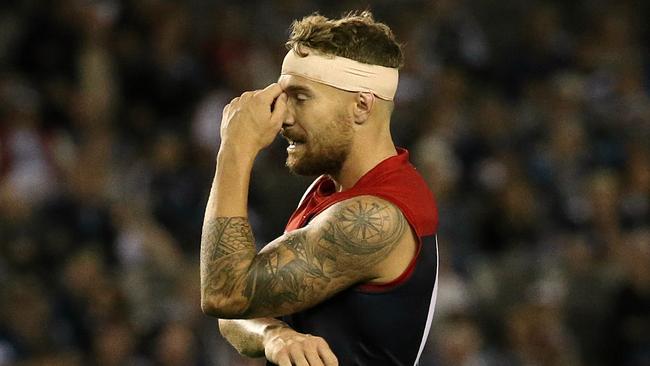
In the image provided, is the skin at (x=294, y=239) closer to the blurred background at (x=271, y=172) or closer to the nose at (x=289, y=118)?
the nose at (x=289, y=118)

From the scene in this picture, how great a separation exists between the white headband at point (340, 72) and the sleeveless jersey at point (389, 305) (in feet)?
0.78

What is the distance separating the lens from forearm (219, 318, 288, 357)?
396 cm

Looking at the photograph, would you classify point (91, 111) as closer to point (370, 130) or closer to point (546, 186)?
point (546, 186)

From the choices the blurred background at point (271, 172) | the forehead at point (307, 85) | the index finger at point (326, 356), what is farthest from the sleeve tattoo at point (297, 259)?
the blurred background at point (271, 172)

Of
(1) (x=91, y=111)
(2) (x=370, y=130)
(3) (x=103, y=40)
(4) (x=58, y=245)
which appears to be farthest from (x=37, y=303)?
(2) (x=370, y=130)

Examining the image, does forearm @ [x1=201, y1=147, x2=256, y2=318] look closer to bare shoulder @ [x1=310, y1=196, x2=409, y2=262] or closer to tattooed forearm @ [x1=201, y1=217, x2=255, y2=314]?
tattooed forearm @ [x1=201, y1=217, x2=255, y2=314]

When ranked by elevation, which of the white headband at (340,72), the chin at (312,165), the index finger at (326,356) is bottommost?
the index finger at (326,356)

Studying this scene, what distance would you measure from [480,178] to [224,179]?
672 cm

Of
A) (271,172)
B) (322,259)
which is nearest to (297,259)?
(322,259)

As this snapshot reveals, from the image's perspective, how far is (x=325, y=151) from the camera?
3.89 meters

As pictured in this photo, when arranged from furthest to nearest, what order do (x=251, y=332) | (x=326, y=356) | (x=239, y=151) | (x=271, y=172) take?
(x=271, y=172)
(x=251, y=332)
(x=239, y=151)
(x=326, y=356)

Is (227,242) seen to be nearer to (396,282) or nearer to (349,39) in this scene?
(396,282)

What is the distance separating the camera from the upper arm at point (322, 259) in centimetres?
367

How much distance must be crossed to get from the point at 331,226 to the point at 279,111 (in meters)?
0.38
